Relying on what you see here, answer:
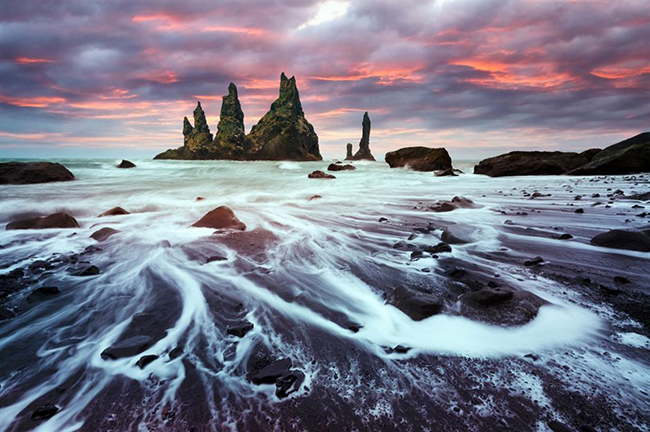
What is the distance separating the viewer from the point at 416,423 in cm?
161

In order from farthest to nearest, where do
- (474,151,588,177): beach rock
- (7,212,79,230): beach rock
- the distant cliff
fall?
1. the distant cliff
2. (474,151,588,177): beach rock
3. (7,212,79,230): beach rock

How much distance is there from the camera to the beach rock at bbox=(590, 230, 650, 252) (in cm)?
402

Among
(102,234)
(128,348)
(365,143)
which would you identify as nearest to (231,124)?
(365,143)

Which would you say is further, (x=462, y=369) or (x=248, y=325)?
(x=248, y=325)

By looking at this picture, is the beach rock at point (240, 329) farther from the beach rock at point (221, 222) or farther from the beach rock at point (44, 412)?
the beach rock at point (221, 222)

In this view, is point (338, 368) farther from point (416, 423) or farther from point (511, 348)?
point (511, 348)

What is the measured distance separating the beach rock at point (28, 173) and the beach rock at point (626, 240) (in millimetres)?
20626

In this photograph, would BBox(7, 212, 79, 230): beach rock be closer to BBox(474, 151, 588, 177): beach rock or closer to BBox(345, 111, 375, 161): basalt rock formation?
BBox(474, 151, 588, 177): beach rock

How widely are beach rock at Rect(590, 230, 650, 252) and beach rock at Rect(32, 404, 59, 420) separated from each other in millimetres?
6260

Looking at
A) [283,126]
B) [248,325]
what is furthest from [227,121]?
[248,325]

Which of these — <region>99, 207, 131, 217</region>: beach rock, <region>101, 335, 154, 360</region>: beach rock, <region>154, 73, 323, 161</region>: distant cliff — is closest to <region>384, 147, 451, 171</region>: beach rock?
<region>99, 207, 131, 217</region>: beach rock

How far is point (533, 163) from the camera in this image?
2195 cm

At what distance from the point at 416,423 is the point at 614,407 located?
1.10m

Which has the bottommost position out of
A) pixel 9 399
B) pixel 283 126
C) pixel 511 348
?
pixel 9 399
